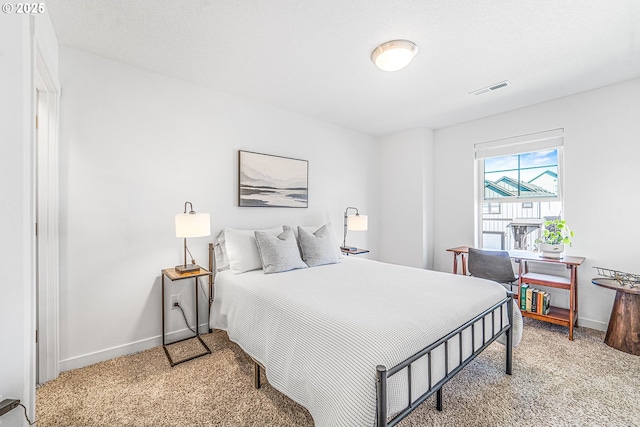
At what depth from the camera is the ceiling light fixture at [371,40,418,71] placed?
6.73ft

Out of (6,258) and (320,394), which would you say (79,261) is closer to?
(6,258)

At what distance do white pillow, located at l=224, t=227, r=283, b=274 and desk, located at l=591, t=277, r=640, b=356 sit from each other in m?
3.25

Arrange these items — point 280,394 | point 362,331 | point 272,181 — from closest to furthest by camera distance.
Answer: point 362,331
point 280,394
point 272,181

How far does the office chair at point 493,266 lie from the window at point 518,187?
3.27 ft

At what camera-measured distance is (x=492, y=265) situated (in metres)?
2.88

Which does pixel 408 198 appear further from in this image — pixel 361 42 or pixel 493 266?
pixel 361 42

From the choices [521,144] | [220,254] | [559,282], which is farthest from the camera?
[521,144]

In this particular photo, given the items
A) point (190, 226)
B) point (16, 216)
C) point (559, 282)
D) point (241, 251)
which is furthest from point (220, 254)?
point (559, 282)

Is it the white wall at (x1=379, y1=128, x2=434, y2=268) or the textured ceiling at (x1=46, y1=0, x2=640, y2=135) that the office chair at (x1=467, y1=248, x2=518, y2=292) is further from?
the textured ceiling at (x1=46, y1=0, x2=640, y2=135)

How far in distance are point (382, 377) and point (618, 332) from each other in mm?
2822

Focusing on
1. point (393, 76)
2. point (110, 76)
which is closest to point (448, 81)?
point (393, 76)

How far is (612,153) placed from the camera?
2828 mm

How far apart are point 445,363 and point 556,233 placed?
250cm

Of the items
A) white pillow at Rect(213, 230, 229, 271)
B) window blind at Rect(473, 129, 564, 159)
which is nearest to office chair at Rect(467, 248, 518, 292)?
window blind at Rect(473, 129, 564, 159)
